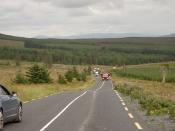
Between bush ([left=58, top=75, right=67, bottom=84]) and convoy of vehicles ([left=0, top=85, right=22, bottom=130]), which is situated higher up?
convoy of vehicles ([left=0, top=85, right=22, bottom=130])

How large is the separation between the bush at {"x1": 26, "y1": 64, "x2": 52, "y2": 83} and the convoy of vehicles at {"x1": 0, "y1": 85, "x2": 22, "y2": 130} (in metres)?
50.7

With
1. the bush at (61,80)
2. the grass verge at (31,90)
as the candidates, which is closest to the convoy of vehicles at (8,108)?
the grass verge at (31,90)

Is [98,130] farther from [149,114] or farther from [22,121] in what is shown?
[149,114]

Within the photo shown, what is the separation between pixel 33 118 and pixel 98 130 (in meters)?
4.70

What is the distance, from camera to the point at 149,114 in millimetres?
21797

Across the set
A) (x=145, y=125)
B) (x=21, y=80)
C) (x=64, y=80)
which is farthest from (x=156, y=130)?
(x=64, y=80)

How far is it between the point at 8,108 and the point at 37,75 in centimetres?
5299

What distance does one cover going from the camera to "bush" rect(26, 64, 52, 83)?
69.2 m

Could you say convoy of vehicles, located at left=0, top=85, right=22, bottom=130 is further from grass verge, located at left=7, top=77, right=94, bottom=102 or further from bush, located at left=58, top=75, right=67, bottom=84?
bush, located at left=58, top=75, right=67, bottom=84

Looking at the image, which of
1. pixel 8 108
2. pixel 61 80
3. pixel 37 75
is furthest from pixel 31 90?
pixel 61 80

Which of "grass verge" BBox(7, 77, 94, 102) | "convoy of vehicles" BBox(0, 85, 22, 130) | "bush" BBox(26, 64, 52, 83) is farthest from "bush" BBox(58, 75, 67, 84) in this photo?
"convoy of vehicles" BBox(0, 85, 22, 130)

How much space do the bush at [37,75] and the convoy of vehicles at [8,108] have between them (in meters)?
50.7

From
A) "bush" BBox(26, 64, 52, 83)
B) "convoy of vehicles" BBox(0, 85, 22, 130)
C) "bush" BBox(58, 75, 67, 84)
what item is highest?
"convoy of vehicles" BBox(0, 85, 22, 130)

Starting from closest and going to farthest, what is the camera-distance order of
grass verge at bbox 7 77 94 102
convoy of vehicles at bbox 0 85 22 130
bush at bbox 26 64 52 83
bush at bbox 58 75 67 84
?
convoy of vehicles at bbox 0 85 22 130
grass verge at bbox 7 77 94 102
bush at bbox 26 64 52 83
bush at bbox 58 75 67 84
